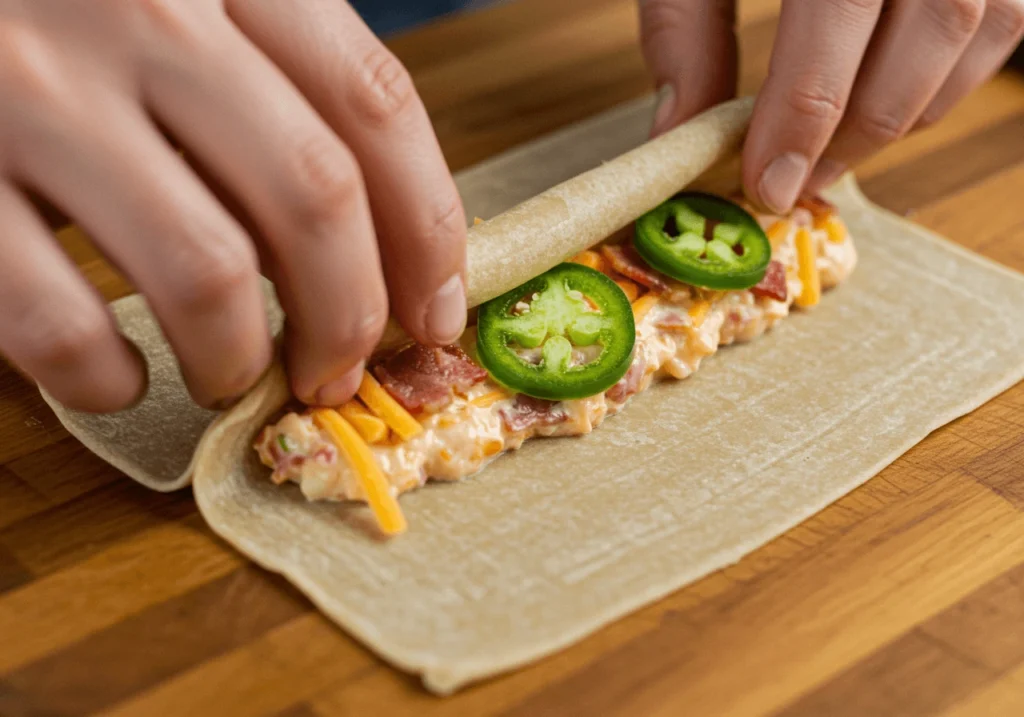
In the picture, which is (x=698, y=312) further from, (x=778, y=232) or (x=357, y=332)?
(x=357, y=332)

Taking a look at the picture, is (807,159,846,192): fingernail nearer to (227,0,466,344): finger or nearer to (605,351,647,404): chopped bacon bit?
(605,351,647,404): chopped bacon bit

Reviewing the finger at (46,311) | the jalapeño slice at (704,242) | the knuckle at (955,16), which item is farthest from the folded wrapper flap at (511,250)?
the knuckle at (955,16)

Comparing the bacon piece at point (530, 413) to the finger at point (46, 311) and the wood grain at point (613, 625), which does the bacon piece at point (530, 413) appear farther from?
the finger at point (46, 311)

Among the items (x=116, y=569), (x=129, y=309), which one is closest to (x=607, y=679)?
(x=116, y=569)

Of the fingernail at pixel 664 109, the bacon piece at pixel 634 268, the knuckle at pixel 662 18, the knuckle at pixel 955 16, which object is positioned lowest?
the bacon piece at pixel 634 268

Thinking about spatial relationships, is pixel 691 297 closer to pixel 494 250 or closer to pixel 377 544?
pixel 494 250

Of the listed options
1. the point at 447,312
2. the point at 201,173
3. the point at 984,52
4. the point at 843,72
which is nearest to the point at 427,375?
the point at 447,312

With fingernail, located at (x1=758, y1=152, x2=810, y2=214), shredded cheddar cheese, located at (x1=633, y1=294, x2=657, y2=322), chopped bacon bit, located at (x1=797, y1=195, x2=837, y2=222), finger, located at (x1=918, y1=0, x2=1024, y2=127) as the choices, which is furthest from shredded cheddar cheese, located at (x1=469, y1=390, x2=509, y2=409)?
finger, located at (x1=918, y1=0, x2=1024, y2=127)

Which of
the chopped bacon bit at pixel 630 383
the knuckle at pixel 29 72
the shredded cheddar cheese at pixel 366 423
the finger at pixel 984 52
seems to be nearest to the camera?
the knuckle at pixel 29 72
